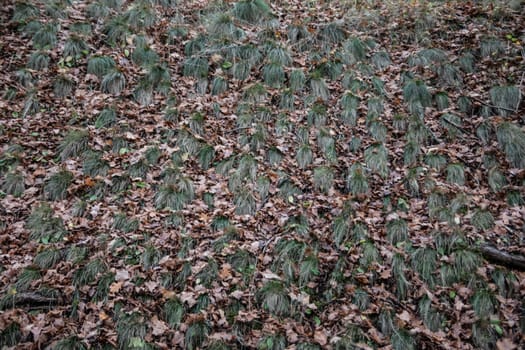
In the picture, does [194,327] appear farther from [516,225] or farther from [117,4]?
[117,4]

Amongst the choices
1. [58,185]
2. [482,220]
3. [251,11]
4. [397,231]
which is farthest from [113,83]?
[482,220]

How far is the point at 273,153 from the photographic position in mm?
6516

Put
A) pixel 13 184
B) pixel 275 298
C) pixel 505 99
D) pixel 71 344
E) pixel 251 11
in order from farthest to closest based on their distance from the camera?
pixel 251 11 < pixel 505 99 < pixel 13 184 < pixel 275 298 < pixel 71 344

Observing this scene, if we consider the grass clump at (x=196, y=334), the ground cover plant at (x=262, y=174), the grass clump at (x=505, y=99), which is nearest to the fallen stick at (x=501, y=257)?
the ground cover plant at (x=262, y=174)

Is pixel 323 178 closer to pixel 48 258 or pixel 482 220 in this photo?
pixel 482 220

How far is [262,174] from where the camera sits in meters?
6.20

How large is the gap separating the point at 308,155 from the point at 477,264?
2.81 meters

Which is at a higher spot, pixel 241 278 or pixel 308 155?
pixel 308 155

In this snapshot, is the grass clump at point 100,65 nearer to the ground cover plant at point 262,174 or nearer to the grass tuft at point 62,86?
the ground cover plant at point 262,174

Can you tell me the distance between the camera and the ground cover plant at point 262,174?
183 inches

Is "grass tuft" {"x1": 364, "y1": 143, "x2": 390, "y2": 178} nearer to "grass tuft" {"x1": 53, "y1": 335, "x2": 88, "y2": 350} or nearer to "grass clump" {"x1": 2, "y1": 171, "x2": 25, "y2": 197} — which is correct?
"grass tuft" {"x1": 53, "y1": 335, "x2": 88, "y2": 350}

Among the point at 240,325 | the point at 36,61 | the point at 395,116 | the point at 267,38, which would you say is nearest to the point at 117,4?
the point at 36,61

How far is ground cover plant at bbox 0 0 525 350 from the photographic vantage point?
15.2ft

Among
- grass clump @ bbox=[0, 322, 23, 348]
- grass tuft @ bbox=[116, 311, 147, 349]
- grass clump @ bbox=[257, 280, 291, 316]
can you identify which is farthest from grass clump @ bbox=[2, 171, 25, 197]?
grass clump @ bbox=[257, 280, 291, 316]
